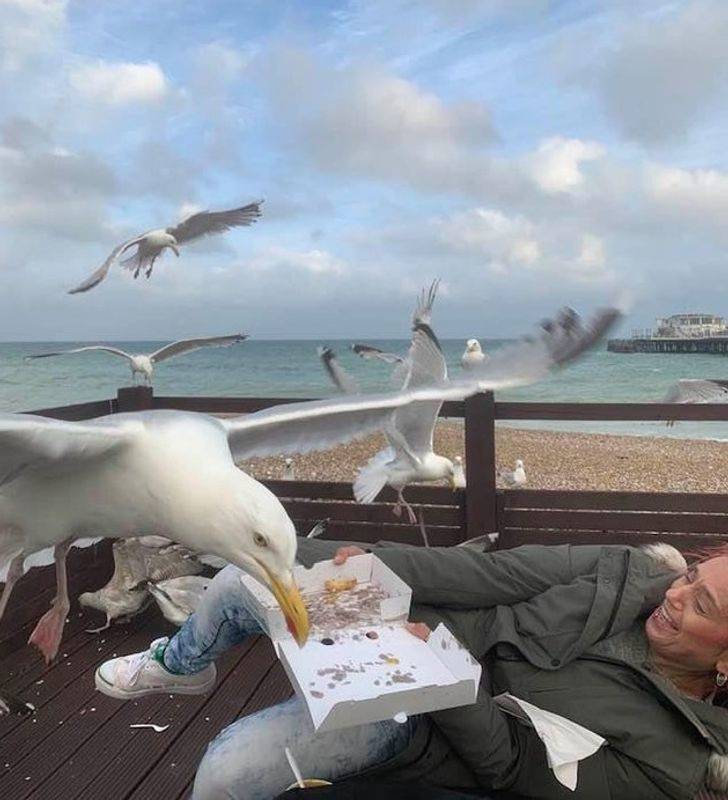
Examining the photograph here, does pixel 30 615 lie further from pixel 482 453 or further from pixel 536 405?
pixel 536 405

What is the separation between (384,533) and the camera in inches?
119

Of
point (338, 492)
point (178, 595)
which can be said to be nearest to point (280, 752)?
point (178, 595)

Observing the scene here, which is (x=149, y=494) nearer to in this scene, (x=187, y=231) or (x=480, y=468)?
(x=480, y=468)

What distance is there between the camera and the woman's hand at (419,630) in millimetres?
1298

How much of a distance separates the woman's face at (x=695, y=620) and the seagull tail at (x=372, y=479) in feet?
6.09

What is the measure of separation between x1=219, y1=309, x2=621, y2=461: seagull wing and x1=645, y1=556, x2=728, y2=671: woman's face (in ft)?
2.64

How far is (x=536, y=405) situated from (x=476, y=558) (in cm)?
140

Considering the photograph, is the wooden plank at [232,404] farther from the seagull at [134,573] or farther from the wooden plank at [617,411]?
the seagull at [134,573]

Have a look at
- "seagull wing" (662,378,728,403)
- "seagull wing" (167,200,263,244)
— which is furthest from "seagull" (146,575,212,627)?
"seagull wing" (167,200,263,244)

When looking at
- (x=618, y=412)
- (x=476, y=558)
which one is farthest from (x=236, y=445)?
(x=618, y=412)

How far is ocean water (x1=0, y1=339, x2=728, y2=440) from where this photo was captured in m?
16.4

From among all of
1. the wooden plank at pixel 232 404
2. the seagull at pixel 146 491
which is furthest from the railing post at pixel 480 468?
the seagull at pixel 146 491

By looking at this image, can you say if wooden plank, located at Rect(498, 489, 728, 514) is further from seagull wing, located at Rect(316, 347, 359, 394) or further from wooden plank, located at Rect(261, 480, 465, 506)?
seagull wing, located at Rect(316, 347, 359, 394)

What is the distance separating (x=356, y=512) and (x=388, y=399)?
3.81 ft
